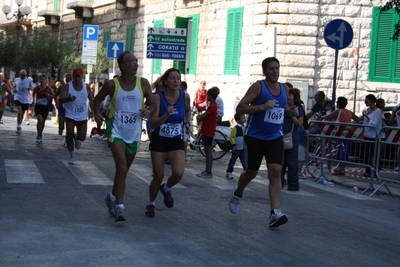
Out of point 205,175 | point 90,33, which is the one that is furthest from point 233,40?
point 205,175

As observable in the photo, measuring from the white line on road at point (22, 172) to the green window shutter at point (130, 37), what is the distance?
23251 mm

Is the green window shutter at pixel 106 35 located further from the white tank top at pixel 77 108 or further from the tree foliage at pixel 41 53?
the white tank top at pixel 77 108

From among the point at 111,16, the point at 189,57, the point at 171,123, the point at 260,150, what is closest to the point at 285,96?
the point at 260,150

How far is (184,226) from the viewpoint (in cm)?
964

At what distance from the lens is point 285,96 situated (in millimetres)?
10250

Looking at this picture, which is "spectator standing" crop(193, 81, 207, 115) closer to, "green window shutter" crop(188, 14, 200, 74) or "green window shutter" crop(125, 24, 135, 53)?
"green window shutter" crop(188, 14, 200, 74)

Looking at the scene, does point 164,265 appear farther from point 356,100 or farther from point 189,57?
point 189,57

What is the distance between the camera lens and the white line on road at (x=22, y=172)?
1351cm

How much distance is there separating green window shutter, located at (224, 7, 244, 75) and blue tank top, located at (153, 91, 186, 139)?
18.8 meters

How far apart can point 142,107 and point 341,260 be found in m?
3.02

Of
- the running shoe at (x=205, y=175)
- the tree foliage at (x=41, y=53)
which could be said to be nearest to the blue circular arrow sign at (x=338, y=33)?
the running shoe at (x=205, y=175)

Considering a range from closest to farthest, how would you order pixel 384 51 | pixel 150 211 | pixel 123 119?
pixel 123 119 → pixel 150 211 → pixel 384 51

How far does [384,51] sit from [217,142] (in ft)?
24.9

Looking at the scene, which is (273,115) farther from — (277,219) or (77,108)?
(77,108)
